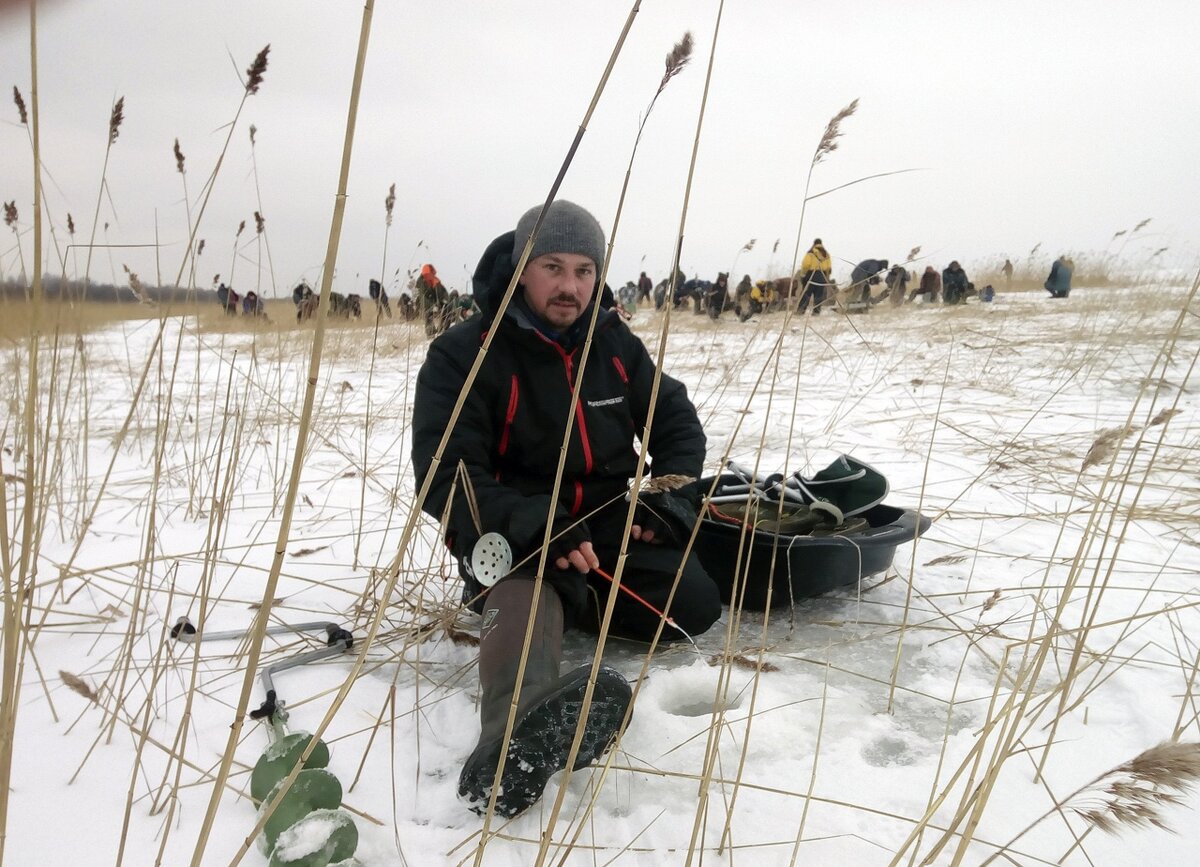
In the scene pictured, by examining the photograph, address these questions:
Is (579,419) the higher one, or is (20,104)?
(20,104)

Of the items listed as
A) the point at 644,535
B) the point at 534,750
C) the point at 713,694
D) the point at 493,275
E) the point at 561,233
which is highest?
the point at 561,233

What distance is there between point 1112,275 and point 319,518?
53.7 ft

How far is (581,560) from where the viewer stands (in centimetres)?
149

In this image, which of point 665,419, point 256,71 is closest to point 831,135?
point 256,71

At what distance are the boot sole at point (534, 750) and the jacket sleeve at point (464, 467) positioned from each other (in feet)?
1.40

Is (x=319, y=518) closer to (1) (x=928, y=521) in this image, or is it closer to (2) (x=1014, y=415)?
(1) (x=928, y=521)

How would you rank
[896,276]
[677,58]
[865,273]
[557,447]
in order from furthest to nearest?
1. [896,276]
2. [865,273]
3. [557,447]
4. [677,58]

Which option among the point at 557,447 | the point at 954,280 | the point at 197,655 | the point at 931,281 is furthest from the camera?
the point at 931,281

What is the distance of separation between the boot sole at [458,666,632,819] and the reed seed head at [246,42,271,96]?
95 cm

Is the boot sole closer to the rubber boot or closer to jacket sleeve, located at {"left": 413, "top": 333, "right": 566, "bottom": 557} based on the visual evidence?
the rubber boot

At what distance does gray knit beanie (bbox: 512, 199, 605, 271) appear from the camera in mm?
1863

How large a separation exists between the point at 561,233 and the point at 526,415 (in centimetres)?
50

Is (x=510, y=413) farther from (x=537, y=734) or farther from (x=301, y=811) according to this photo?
(x=301, y=811)

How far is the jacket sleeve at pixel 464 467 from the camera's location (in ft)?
5.03
